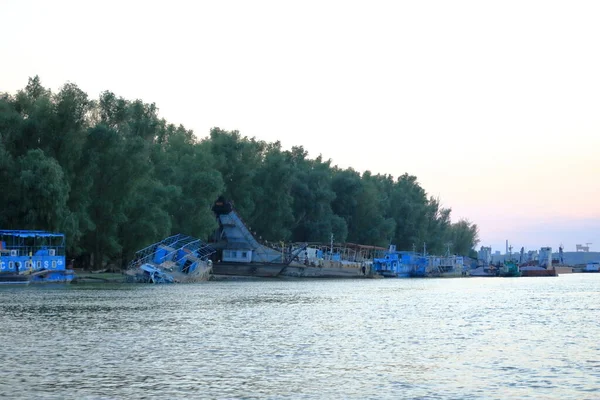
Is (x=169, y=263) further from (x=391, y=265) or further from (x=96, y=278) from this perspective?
(x=391, y=265)

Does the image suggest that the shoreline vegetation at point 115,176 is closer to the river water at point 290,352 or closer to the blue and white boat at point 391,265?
the blue and white boat at point 391,265

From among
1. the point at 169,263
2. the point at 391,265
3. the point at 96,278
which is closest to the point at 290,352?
the point at 96,278

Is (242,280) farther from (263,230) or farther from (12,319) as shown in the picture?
(12,319)

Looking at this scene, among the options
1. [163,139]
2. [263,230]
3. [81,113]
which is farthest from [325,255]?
[81,113]

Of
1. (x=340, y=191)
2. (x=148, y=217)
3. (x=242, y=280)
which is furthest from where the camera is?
(x=340, y=191)

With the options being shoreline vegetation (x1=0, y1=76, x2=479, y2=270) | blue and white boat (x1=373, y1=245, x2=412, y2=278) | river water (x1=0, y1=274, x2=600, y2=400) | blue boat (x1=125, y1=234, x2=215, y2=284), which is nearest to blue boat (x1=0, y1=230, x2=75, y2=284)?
shoreline vegetation (x1=0, y1=76, x2=479, y2=270)

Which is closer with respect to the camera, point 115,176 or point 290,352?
point 290,352

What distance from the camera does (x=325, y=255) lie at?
144 m

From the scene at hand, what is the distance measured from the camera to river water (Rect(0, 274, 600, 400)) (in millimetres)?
26516

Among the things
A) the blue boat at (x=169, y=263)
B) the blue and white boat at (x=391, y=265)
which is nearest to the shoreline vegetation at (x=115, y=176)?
the blue boat at (x=169, y=263)

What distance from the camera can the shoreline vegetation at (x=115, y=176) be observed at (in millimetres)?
89688

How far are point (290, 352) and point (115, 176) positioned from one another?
224 ft

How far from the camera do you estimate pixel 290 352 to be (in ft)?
116

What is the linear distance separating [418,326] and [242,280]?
249 feet
